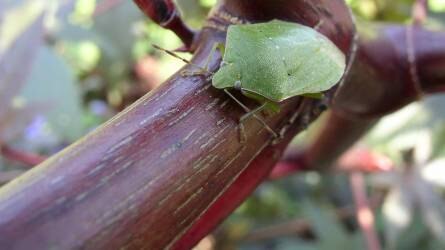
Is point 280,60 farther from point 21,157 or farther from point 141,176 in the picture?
point 21,157

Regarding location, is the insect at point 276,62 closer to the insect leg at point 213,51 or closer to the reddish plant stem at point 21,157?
the insect leg at point 213,51

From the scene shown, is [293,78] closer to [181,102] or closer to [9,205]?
[181,102]

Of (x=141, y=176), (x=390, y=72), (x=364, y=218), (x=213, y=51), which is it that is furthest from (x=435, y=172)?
(x=141, y=176)

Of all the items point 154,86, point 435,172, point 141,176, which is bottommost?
point 435,172

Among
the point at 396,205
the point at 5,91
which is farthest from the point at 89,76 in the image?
the point at 396,205

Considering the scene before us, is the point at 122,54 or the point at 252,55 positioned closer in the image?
the point at 252,55

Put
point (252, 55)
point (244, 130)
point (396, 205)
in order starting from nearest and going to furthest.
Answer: point (244, 130)
point (252, 55)
point (396, 205)

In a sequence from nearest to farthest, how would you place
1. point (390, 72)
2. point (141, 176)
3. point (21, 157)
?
point (141, 176), point (390, 72), point (21, 157)

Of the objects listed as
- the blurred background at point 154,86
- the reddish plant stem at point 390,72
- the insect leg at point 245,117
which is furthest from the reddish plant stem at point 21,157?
the insect leg at point 245,117
